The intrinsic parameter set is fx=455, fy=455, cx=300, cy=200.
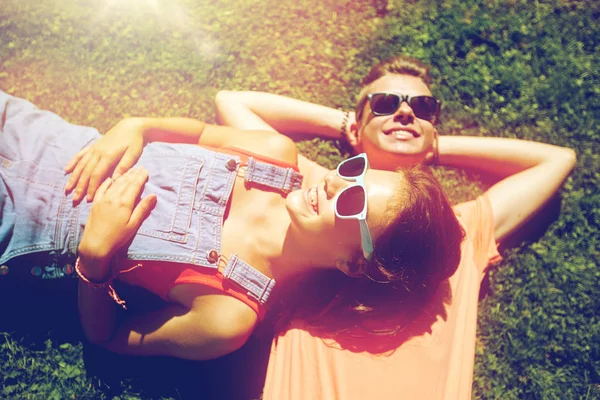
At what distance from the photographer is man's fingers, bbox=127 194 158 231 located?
285 centimetres

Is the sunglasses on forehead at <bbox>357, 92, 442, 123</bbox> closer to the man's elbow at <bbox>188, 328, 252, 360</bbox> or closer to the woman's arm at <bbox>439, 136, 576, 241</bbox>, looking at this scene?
the woman's arm at <bbox>439, 136, 576, 241</bbox>

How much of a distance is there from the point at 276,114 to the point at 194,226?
55.5 inches

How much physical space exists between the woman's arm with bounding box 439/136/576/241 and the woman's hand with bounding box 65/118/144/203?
2524 mm

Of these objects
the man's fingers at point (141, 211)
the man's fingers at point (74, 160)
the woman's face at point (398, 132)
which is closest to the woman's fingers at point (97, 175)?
the man's fingers at point (74, 160)

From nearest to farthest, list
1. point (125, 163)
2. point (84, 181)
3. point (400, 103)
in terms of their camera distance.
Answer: point (84, 181)
point (125, 163)
point (400, 103)

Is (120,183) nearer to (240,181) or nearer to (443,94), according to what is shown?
(240,181)

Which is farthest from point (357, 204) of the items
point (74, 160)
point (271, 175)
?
point (74, 160)

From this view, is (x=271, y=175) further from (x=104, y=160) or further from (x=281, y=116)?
(x=104, y=160)

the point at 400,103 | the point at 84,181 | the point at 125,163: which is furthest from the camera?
the point at 400,103

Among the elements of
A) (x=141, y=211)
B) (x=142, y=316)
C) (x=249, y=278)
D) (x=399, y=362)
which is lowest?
(x=399, y=362)

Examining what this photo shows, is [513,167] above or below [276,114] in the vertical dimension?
below

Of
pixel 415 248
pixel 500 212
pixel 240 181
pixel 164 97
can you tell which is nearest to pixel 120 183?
pixel 240 181

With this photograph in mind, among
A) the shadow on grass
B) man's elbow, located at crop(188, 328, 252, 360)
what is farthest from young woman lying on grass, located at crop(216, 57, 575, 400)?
the shadow on grass

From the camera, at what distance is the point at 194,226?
2961mm
